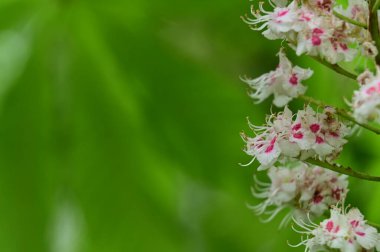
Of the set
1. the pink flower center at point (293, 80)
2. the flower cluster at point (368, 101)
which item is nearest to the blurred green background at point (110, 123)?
the pink flower center at point (293, 80)

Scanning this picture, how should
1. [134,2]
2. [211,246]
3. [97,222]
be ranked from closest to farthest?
[134,2]
[97,222]
[211,246]

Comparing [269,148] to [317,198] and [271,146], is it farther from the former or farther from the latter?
[317,198]

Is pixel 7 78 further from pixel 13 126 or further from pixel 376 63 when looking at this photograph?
pixel 376 63

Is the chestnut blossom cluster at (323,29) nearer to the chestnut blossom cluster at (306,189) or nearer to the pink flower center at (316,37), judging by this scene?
the pink flower center at (316,37)

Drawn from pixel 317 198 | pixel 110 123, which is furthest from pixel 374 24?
pixel 110 123

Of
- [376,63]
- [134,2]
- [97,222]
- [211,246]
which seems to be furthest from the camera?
[211,246]

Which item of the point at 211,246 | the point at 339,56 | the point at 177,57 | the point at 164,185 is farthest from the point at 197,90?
the point at 339,56
